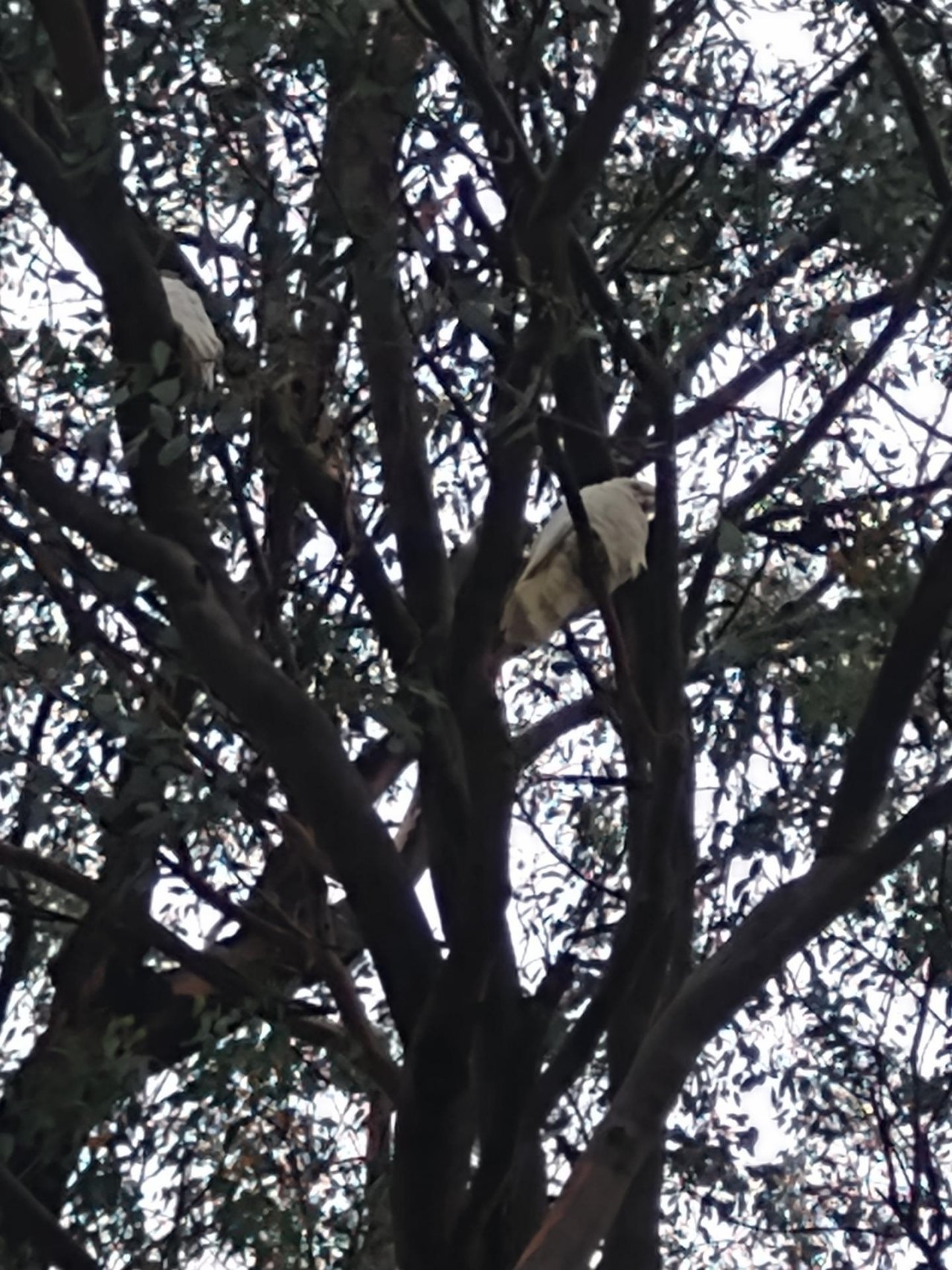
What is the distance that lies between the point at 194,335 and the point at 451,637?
628mm

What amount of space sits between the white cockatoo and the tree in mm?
31

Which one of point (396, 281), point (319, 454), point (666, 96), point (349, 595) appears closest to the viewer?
point (396, 281)

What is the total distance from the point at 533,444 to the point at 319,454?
72cm

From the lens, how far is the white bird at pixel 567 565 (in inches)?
112

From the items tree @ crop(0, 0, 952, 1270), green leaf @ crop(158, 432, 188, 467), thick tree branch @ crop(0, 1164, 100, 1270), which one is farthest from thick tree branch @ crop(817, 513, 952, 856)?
thick tree branch @ crop(0, 1164, 100, 1270)

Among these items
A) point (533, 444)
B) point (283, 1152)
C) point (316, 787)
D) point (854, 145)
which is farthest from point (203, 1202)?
point (854, 145)

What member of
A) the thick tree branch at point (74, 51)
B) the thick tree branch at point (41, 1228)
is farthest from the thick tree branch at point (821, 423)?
the thick tree branch at point (41, 1228)

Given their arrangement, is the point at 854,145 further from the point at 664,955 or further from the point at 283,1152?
the point at 283,1152

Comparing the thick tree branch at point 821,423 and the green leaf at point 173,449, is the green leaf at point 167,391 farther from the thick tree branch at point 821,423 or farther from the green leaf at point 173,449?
the thick tree branch at point 821,423

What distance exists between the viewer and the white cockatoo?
8.84ft

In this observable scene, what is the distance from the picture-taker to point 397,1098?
2.70m

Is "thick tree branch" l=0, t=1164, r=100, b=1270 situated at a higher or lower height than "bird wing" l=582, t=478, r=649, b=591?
lower

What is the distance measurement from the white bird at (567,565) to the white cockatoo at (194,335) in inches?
23.5

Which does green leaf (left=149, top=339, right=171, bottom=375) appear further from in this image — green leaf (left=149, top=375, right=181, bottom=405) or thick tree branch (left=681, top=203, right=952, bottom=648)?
thick tree branch (left=681, top=203, right=952, bottom=648)
